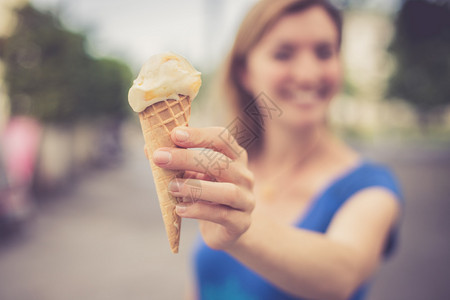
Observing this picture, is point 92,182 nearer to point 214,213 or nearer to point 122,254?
point 122,254

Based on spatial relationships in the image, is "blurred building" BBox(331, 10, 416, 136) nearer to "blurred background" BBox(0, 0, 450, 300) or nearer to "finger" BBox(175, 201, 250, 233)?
"blurred background" BBox(0, 0, 450, 300)

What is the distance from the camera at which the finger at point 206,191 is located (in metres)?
0.96

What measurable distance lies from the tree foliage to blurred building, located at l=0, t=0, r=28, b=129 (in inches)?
6.0

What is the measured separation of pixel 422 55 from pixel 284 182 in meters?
18.5

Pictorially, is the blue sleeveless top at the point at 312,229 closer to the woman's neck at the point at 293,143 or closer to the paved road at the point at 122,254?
the woman's neck at the point at 293,143

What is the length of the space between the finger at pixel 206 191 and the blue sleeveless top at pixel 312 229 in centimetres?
100

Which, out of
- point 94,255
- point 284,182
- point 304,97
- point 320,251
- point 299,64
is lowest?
point 94,255

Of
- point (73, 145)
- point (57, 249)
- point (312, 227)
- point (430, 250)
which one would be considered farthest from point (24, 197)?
point (430, 250)

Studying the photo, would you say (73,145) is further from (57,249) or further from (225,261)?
(225,261)

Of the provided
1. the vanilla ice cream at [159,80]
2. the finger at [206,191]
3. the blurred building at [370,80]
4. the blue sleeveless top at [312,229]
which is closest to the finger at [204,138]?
the finger at [206,191]

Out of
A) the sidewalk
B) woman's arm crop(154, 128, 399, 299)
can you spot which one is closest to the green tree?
the sidewalk

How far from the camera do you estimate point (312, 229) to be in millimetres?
1829

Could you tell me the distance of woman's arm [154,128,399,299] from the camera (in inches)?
38.5

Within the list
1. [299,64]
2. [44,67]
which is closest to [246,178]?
[299,64]
